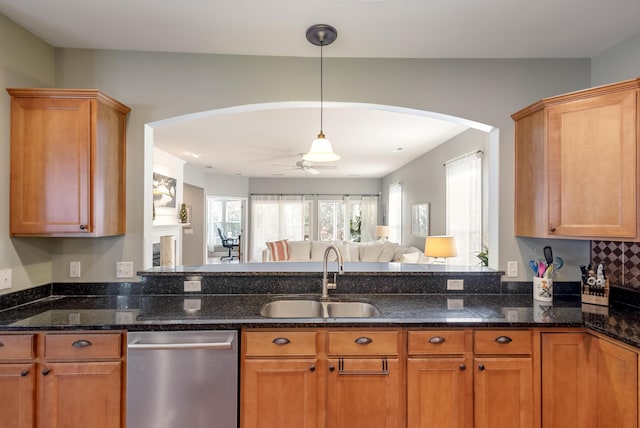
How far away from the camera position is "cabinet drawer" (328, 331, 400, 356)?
5.40ft

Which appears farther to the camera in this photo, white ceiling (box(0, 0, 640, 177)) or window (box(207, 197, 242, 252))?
window (box(207, 197, 242, 252))

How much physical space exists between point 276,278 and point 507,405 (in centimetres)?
145

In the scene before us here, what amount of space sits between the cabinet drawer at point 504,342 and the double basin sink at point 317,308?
643 millimetres

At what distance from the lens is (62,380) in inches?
62.3

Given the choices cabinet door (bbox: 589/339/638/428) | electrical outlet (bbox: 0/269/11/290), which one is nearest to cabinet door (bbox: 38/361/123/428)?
electrical outlet (bbox: 0/269/11/290)

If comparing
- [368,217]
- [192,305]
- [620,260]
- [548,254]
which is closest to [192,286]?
[192,305]

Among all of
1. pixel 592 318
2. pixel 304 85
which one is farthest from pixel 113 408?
pixel 592 318

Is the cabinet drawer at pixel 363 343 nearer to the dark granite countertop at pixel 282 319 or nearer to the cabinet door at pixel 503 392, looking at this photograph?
the dark granite countertop at pixel 282 319

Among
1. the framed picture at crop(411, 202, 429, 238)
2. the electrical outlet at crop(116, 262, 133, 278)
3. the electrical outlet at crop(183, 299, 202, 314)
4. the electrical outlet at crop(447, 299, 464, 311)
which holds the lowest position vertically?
the electrical outlet at crop(447, 299, 464, 311)

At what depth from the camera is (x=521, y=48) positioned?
6.96 ft

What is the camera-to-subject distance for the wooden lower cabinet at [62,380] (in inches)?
61.2

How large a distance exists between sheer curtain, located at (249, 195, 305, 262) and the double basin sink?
703 centimetres

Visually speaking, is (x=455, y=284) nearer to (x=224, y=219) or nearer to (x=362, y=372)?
(x=362, y=372)

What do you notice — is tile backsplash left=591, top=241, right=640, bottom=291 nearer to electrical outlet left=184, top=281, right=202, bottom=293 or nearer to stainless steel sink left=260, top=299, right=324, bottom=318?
stainless steel sink left=260, top=299, right=324, bottom=318
